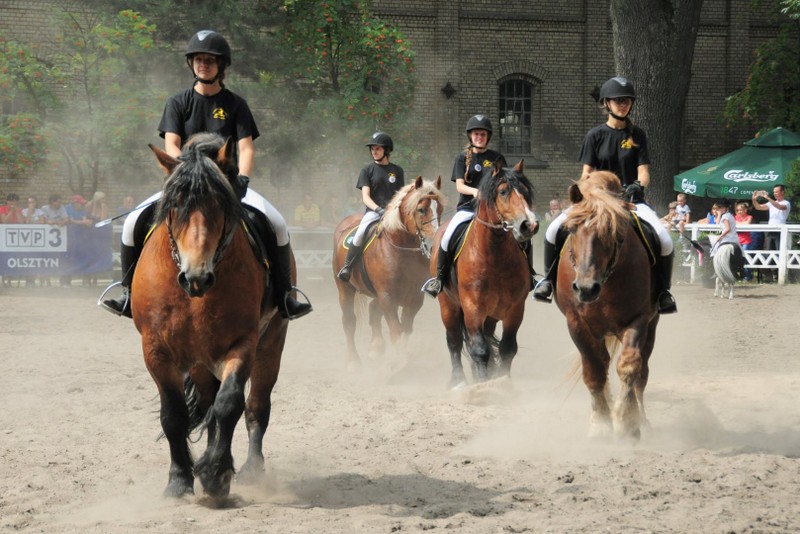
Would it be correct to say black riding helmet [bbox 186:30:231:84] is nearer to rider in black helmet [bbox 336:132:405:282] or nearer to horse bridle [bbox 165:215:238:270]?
horse bridle [bbox 165:215:238:270]

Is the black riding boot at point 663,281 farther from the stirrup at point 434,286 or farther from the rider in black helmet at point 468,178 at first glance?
the stirrup at point 434,286

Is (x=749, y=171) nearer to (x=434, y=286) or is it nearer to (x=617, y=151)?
(x=434, y=286)

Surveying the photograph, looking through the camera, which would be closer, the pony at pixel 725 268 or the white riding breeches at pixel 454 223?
the white riding breeches at pixel 454 223

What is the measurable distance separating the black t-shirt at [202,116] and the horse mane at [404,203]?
4855 mm

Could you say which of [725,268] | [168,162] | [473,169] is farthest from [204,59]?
[725,268]

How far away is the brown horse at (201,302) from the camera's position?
19.7 ft

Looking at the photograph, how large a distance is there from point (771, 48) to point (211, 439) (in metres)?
29.1

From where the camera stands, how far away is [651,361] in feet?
43.5

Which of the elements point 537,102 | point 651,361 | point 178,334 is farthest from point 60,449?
point 537,102

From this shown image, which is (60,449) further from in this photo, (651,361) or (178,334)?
(651,361)

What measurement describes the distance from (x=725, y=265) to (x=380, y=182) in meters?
9.28

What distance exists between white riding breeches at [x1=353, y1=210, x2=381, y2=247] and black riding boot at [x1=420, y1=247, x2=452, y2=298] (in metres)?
2.33

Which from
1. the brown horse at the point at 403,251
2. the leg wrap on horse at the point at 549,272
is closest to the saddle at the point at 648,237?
the leg wrap on horse at the point at 549,272

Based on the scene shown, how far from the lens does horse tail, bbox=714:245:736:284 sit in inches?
795
